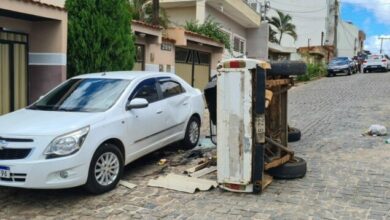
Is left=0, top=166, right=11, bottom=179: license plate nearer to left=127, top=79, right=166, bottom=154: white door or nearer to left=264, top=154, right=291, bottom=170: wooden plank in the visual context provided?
left=127, top=79, right=166, bottom=154: white door

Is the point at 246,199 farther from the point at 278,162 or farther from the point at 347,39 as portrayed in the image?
the point at 347,39

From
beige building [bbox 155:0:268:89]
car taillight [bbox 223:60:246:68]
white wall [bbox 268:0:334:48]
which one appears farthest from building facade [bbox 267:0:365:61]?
car taillight [bbox 223:60:246:68]

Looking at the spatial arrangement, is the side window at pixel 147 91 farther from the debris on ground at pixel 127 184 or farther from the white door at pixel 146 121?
the debris on ground at pixel 127 184

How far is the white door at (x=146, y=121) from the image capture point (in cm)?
676

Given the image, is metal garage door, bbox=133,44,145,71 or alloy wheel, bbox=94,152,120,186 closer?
alloy wheel, bbox=94,152,120,186

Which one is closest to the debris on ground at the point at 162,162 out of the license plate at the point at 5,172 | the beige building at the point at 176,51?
the license plate at the point at 5,172

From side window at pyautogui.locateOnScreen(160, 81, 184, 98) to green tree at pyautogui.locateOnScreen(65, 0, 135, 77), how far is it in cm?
336

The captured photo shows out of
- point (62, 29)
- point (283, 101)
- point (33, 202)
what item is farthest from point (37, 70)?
point (283, 101)

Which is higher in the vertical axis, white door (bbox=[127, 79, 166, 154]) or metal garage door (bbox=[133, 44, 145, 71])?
metal garage door (bbox=[133, 44, 145, 71])

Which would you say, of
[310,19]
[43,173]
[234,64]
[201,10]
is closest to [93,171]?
[43,173]

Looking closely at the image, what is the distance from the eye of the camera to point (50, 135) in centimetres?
547

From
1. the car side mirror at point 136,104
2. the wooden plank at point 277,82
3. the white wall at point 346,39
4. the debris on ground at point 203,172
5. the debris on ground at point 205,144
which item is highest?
the white wall at point 346,39

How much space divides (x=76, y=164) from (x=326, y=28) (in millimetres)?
53504

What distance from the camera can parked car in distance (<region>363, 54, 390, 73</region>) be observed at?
38906mm
